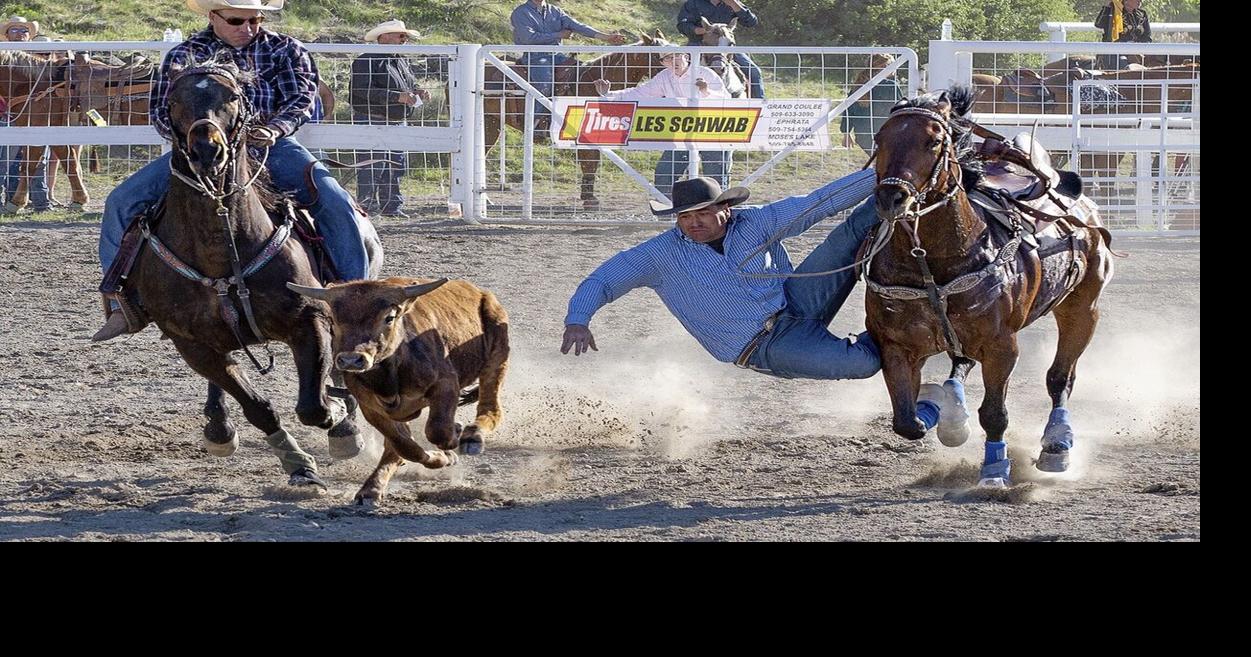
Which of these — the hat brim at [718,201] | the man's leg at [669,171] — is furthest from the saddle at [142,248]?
the man's leg at [669,171]

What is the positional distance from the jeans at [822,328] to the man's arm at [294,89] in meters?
2.14

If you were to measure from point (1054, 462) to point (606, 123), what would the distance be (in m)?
7.39

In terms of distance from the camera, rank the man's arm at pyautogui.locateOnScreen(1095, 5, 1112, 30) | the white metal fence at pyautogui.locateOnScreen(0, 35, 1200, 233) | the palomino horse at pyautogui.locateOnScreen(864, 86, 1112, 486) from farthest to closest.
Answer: the man's arm at pyautogui.locateOnScreen(1095, 5, 1112, 30) < the white metal fence at pyautogui.locateOnScreen(0, 35, 1200, 233) < the palomino horse at pyautogui.locateOnScreen(864, 86, 1112, 486)

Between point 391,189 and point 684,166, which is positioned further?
point 391,189

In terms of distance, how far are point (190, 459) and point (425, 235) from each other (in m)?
6.00

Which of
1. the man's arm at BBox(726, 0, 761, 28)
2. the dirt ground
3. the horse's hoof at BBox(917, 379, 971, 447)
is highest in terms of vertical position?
the man's arm at BBox(726, 0, 761, 28)

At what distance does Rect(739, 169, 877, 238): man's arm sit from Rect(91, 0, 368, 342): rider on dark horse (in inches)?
67.3

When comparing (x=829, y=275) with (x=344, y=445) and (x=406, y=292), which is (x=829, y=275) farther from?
(x=344, y=445)

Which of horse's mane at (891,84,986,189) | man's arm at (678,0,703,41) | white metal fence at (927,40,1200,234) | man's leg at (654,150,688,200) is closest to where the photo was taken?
horse's mane at (891,84,986,189)

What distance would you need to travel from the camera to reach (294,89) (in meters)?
6.95

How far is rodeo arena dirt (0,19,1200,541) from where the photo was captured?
636cm

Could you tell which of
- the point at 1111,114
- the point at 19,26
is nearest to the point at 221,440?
the point at 1111,114

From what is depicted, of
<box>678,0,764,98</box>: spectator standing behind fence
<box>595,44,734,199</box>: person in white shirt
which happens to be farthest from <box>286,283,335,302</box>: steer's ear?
<box>678,0,764,98</box>: spectator standing behind fence

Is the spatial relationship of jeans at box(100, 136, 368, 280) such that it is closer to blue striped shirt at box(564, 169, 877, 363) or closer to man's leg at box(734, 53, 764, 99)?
blue striped shirt at box(564, 169, 877, 363)
